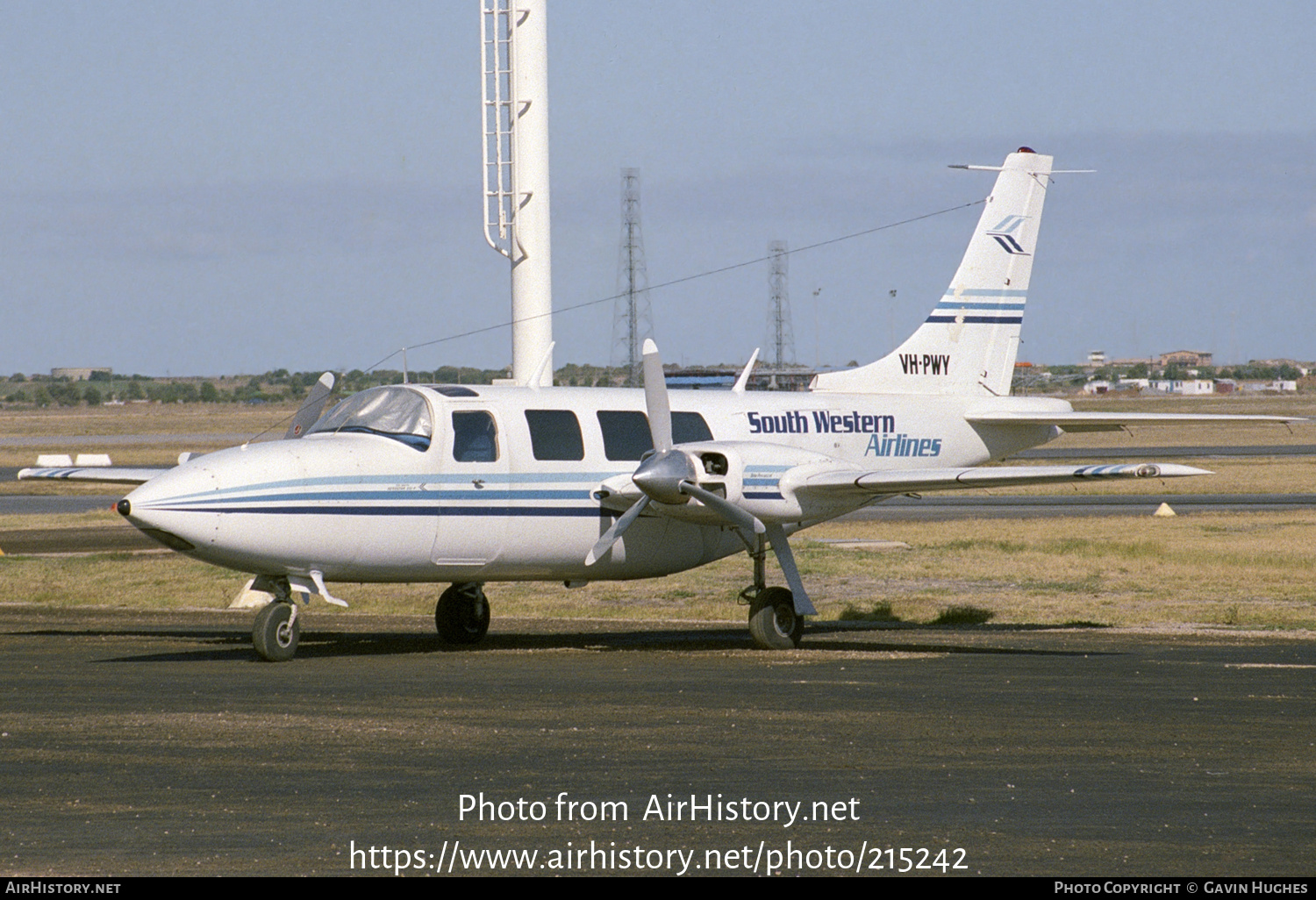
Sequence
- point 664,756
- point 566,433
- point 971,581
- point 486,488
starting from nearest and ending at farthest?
point 664,756 < point 486,488 < point 566,433 < point 971,581

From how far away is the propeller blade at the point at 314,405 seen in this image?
19594mm

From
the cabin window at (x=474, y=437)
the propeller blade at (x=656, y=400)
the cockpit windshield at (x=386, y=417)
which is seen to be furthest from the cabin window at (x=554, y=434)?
the cockpit windshield at (x=386, y=417)

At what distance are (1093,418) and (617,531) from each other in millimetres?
7130

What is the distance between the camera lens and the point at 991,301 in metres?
24.0

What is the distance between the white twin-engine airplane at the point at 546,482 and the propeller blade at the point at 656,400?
0.9 inches

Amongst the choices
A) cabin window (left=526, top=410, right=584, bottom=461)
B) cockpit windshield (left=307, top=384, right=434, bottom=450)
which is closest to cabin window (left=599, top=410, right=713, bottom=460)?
cabin window (left=526, top=410, right=584, bottom=461)

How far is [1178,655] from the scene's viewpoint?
1836 centimetres

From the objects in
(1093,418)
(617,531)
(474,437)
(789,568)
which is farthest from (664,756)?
(1093,418)

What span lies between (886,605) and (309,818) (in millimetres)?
17381

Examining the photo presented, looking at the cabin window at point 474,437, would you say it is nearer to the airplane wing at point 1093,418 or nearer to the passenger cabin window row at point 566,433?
the passenger cabin window row at point 566,433

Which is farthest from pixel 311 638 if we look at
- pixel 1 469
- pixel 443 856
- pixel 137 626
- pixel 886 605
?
pixel 1 469

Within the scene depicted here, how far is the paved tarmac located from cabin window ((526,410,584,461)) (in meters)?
2.38

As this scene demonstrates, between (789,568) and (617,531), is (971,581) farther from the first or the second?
(617,531)

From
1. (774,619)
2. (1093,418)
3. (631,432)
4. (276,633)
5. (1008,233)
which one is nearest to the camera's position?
(276,633)
